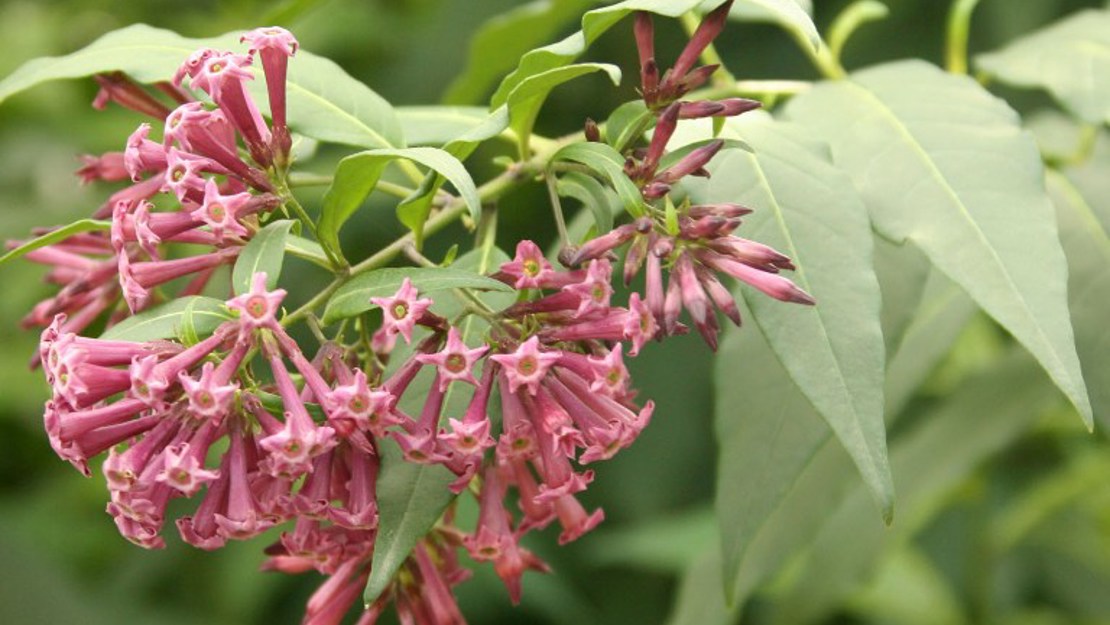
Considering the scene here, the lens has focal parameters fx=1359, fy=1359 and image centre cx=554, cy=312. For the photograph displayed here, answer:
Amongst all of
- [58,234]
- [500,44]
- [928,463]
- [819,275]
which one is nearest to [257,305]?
[58,234]

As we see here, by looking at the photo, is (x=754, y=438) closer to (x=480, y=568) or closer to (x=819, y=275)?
(x=819, y=275)

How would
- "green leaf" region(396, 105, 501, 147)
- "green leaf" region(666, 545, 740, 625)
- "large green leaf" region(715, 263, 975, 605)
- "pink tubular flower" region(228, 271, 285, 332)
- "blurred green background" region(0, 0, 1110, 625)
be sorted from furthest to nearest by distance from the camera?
"blurred green background" region(0, 0, 1110, 625) < "green leaf" region(666, 545, 740, 625) < "green leaf" region(396, 105, 501, 147) < "large green leaf" region(715, 263, 975, 605) < "pink tubular flower" region(228, 271, 285, 332)

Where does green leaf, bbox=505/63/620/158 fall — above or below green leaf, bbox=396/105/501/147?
above

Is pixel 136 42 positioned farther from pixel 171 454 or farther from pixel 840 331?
pixel 840 331

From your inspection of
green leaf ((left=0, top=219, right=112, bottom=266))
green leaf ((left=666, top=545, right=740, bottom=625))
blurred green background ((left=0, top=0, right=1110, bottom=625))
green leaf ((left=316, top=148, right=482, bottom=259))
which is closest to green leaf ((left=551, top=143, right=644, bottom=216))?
green leaf ((left=316, top=148, right=482, bottom=259))

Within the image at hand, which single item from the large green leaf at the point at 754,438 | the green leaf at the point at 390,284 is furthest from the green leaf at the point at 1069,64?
the green leaf at the point at 390,284

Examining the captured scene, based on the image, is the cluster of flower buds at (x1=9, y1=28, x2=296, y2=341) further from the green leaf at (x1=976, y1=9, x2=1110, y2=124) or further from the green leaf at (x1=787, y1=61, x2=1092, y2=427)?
the green leaf at (x1=976, y1=9, x2=1110, y2=124)

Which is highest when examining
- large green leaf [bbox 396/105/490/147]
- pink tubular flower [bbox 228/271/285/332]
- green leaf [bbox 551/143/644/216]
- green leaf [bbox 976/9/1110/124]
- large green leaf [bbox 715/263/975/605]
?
green leaf [bbox 551/143/644/216]
